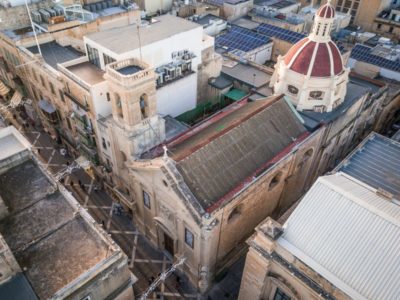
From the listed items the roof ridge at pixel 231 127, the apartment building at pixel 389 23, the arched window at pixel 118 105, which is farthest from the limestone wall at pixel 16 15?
A: the apartment building at pixel 389 23

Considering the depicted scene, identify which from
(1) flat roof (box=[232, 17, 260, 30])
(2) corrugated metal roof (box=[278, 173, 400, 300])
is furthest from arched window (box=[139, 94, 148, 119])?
(1) flat roof (box=[232, 17, 260, 30])

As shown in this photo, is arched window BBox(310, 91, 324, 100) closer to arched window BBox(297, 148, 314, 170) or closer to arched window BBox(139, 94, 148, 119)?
arched window BBox(297, 148, 314, 170)

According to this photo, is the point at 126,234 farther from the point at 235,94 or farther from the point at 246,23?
the point at 246,23

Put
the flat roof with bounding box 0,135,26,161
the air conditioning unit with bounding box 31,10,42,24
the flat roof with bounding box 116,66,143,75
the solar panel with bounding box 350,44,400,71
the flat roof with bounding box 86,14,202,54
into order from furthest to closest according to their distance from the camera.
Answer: the solar panel with bounding box 350,44,400,71
the air conditioning unit with bounding box 31,10,42,24
the flat roof with bounding box 86,14,202,54
the flat roof with bounding box 116,66,143,75
the flat roof with bounding box 0,135,26,161

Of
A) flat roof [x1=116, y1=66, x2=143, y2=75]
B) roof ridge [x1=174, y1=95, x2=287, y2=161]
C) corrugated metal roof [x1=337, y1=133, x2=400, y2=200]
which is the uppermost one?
flat roof [x1=116, y1=66, x2=143, y2=75]

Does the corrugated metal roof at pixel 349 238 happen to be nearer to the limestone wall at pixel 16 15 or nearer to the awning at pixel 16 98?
the awning at pixel 16 98

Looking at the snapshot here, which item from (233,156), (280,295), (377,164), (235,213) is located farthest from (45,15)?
(280,295)

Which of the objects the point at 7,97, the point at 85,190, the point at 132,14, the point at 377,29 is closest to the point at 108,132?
the point at 85,190

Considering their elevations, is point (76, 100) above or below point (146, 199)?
above
